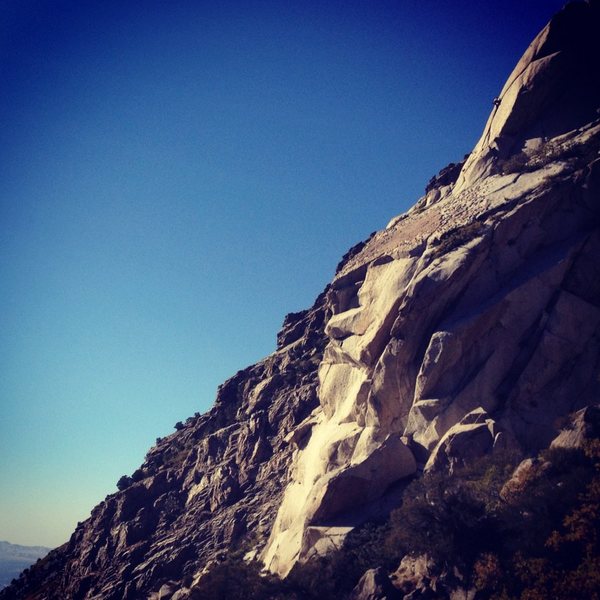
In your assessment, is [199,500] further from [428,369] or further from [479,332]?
[479,332]

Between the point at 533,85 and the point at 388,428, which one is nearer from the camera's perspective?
the point at 388,428

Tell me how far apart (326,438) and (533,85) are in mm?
38334

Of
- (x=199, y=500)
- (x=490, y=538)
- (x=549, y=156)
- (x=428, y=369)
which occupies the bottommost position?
(x=490, y=538)

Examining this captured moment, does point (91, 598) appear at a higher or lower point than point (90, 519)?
lower

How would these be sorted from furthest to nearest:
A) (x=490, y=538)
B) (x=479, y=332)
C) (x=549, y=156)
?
(x=549, y=156)
(x=479, y=332)
(x=490, y=538)

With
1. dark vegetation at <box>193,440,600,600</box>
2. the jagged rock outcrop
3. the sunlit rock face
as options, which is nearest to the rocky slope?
the sunlit rock face

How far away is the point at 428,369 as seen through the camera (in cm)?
4331

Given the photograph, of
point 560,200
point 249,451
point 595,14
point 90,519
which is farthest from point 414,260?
point 90,519

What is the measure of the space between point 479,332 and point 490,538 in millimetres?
14793

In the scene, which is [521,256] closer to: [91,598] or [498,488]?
[498,488]

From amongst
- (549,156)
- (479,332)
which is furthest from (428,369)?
(549,156)

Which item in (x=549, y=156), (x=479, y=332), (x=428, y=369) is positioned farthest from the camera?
(x=549, y=156)

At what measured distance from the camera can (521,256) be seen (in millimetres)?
45531

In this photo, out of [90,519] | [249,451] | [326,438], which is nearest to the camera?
[326,438]
